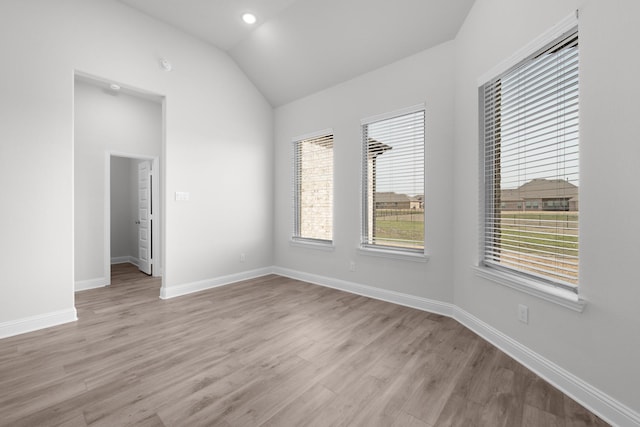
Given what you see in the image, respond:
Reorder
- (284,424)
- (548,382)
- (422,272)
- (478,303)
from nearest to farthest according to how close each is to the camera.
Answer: (284,424) → (548,382) → (478,303) → (422,272)

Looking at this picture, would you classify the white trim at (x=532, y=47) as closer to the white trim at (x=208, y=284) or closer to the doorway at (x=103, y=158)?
the doorway at (x=103, y=158)

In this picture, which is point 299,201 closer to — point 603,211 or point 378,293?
point 378,293

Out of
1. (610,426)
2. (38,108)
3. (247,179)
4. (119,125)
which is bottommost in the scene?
(610,426)

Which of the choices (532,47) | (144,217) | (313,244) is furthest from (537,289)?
(144,217)

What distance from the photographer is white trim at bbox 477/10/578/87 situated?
188cm

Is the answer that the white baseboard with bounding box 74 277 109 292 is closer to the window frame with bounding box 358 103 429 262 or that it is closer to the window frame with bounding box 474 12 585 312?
the window frame with bounding box 358 103 429 262

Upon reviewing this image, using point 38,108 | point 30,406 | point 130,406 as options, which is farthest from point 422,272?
point 38,108

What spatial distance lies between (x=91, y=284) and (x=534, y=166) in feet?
18.8

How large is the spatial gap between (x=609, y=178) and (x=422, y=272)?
1944mm

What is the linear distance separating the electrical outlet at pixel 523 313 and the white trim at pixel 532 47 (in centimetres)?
192

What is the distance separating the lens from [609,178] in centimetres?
165

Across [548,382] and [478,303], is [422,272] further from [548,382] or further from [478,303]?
[548,382]

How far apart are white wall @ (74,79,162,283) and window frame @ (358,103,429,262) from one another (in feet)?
12.5

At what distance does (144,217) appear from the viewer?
5461mm
